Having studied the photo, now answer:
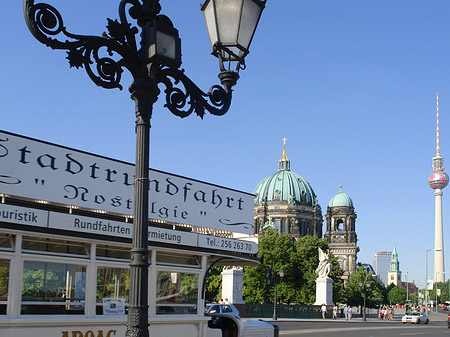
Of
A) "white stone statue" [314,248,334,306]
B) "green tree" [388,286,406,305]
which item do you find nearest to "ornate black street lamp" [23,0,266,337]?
"white stone statue" [314,248,334,306]

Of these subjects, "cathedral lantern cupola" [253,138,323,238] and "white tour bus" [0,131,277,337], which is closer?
"white tour bus" [0,131,277,337]

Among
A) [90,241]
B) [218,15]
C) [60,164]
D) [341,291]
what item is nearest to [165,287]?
[90,241]

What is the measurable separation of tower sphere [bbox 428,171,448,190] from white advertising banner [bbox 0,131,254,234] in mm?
196374

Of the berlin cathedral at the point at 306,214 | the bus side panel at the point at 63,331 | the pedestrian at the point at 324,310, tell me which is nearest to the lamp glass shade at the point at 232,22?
the bus side panel at the point at 63,331

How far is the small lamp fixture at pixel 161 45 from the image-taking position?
5988 mm

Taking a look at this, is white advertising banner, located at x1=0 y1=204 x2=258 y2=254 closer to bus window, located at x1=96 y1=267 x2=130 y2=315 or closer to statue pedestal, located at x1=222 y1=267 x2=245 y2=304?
bus window, located at x1=96 y1=267 x2=130 y2=315

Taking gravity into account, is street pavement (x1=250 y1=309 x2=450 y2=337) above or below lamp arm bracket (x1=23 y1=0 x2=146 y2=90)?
below

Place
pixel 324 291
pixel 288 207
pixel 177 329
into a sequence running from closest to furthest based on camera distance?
pixel 177 329
pixel 324 291
pixel 288 207

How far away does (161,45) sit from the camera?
6.02 metres

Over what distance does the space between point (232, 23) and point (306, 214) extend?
12558 centimetres

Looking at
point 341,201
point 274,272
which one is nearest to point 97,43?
point 274,272

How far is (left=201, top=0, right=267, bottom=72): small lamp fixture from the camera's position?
6.09 metres

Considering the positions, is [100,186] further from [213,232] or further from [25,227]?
[213,232]

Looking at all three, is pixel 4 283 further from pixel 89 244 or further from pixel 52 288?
pixel 89 244
